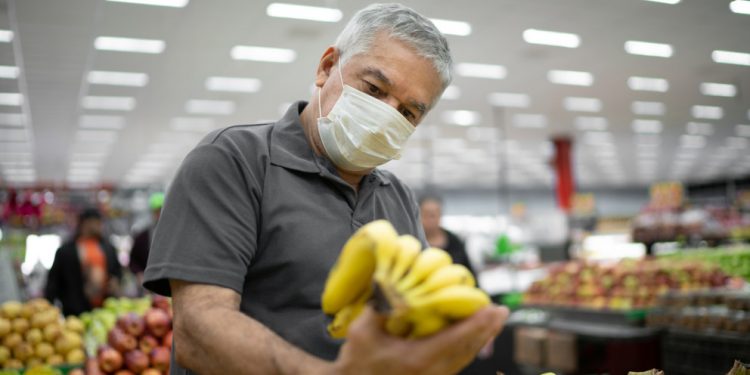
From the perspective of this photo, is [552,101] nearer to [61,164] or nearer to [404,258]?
[404,258]

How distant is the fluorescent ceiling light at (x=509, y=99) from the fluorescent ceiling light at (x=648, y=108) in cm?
259

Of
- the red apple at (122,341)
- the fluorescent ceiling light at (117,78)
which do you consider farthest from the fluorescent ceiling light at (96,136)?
the red apple at (122,341)

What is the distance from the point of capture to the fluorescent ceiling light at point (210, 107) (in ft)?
42.6

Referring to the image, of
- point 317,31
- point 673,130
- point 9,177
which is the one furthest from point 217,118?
point 673,130

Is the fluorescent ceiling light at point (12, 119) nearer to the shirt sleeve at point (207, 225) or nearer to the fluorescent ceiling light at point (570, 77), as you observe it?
the fluorescent ceiling light at point (570, 77)

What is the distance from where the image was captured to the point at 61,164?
19.0 m

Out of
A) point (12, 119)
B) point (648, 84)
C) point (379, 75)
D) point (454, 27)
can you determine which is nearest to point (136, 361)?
point (379, 75)

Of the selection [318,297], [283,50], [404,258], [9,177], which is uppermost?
[283,50]

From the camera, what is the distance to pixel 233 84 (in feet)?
38.6

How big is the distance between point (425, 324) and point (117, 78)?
11.2 metres

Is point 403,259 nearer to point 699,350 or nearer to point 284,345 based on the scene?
point 284,345

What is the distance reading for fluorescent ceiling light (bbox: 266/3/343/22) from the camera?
7.96 meters

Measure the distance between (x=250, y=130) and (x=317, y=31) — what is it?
7.86 meters

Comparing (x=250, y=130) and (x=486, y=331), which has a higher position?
(x=250, y=130)
